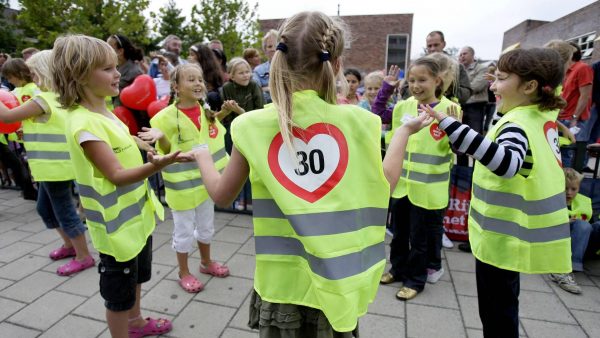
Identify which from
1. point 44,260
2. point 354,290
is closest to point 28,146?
point 44,260

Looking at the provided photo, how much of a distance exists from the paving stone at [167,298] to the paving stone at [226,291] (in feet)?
0.44

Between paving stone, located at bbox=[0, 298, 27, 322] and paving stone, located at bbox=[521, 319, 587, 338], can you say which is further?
paving stone, located at bbox=[0, 298, 27, 322]

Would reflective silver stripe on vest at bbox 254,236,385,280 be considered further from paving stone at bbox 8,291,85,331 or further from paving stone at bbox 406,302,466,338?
paving stone at bbox 8,291,85,331

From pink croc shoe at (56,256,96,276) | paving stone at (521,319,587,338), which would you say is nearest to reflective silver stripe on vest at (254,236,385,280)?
paving stone at (521,319,587,338)

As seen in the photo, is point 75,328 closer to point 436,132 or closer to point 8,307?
point 8,307

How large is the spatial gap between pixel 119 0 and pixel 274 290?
21.1 metres

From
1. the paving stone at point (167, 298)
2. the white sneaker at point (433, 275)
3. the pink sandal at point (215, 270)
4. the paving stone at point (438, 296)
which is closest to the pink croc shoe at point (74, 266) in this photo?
the paving stone at point (167, 298)

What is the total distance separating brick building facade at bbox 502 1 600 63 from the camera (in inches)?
773

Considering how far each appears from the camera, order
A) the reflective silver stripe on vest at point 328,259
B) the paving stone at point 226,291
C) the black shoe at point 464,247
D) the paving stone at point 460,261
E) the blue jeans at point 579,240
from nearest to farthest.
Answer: the reflective silver stripe on vest at point 328,259 → the paving stone at point 226,291 → the blue jeans at point 579,240 → the paving stone at point 460,261 → the black shoe at point 464,247

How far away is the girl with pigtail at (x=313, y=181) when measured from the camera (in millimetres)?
1272

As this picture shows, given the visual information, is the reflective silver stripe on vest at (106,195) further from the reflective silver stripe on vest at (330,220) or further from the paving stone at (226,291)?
Result: the paving stone at (226,291)

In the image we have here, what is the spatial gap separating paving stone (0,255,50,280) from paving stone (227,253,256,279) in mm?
1964

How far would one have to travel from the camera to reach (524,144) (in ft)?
6.02

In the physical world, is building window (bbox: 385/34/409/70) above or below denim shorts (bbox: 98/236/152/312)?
above
